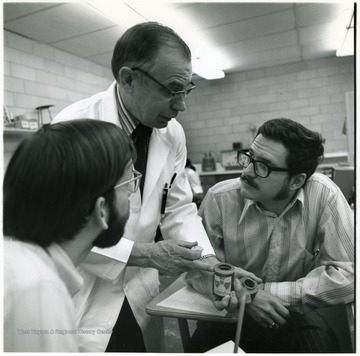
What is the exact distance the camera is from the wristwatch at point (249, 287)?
117 centimetres

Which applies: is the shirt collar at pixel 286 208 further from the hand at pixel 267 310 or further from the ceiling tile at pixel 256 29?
the ceiling tile at pixel 256 29

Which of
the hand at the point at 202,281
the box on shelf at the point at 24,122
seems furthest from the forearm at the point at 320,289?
the box on shelf at the point at 24,122

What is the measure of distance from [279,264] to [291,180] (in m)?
0.36

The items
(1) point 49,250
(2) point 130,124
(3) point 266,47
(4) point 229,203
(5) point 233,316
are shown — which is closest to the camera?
(1) point 49,250

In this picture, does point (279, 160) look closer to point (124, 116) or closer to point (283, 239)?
point (283, 239)

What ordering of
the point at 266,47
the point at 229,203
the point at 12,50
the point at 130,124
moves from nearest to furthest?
the point at 130,124
the point at 229,203
the point at 12,50
the point at 266,47

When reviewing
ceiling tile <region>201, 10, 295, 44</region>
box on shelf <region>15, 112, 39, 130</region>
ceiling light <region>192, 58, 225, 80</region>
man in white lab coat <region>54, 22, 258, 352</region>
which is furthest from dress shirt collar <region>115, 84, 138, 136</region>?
ceiling tile <region>201, 10, 295, 44</region>

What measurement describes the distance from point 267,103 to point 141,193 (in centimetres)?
501

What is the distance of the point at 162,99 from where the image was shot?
45.4 inches

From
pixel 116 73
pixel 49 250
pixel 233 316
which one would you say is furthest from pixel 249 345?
pixel 116 73

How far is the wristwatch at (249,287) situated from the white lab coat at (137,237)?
192 mm

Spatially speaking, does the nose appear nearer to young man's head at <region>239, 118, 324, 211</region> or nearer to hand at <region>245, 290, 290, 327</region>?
young man's head at <region>239, 118, 324, 211</region>

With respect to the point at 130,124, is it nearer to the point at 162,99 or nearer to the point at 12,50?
the point at 162,99

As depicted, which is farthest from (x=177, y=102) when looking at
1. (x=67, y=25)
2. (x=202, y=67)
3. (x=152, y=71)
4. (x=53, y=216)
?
(x=202, y=67)
